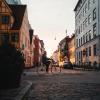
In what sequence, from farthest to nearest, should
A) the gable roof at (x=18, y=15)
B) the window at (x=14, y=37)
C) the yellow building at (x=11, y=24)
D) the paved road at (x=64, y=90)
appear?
the gable roof at (x=18, y=15)
the window at (x=14, y=37)
the yellow building at (x=11, y=24)
the paved road at (x=64, y=90)

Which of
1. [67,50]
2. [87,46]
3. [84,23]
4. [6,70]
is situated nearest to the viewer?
[6,70]

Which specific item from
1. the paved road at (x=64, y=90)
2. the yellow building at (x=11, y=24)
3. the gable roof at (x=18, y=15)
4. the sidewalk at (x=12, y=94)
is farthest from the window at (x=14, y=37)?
the sidewalk at (x=12, y=94)

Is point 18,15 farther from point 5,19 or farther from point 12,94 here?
point 12,94

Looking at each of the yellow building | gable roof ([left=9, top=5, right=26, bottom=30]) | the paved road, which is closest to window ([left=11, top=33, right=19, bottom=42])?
the yellow building

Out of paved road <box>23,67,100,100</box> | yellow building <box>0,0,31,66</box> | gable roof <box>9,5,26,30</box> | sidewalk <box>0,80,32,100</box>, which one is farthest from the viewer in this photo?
gable roof <box>9,5,26,30</box>

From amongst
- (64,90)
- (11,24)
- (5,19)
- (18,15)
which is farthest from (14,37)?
(64,90)

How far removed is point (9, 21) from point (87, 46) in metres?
19.3

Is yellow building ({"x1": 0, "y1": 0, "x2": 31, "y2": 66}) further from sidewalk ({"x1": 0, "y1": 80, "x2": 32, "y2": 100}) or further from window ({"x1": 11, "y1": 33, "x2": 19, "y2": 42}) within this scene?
sidewalk ({"x1": 0, "y1": 80, "x2": 32, "y2": 100})

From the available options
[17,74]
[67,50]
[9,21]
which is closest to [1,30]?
[9,21]

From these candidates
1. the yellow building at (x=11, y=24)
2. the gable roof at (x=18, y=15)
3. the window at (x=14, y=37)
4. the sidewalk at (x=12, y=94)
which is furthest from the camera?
the gable roof at (x=18, y=15)

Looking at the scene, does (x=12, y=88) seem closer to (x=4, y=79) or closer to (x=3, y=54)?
(x=4, y=79)

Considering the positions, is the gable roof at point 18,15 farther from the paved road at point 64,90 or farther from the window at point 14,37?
the paved road at point 64,90

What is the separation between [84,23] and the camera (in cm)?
6438

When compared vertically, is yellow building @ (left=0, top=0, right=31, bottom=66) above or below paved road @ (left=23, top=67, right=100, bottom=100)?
above
